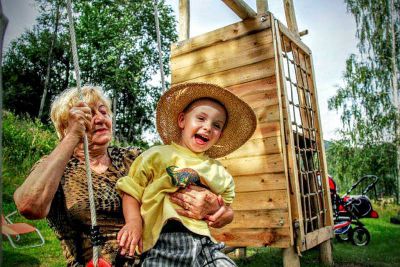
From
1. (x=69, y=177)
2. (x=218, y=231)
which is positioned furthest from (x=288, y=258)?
(x=69, y=177)

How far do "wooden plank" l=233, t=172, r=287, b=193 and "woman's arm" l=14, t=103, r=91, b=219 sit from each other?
291 cm

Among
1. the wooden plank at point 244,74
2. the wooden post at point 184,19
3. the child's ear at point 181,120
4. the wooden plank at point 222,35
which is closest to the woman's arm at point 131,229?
the child's ear at point 181,120

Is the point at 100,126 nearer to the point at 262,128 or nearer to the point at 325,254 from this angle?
the point at 262,128

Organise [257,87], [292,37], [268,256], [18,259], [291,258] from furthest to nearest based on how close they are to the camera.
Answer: [268,256] → [18,259] → [292,37] → [257,87] → [291,258]

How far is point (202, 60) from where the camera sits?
507 cm

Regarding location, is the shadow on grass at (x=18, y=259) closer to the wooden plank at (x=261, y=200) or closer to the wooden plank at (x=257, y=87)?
the wooden plank at (x=261, y=200)

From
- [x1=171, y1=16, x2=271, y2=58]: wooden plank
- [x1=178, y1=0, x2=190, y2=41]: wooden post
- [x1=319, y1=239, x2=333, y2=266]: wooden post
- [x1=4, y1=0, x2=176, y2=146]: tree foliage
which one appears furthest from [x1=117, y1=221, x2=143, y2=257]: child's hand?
[x1=4, y1=0, x2=176, y2=146]: tree foliage

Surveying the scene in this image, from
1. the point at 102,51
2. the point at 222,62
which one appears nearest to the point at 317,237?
the point at 222,62

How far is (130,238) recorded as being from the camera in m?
1.61

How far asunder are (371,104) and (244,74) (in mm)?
14880

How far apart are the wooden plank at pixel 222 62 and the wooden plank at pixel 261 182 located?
4.72 ft

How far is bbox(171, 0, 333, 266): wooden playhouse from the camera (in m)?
4.14

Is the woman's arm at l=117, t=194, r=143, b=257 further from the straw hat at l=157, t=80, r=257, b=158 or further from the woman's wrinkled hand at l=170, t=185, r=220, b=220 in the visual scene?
the straw hat at l=157, t=80, r=257, b=158

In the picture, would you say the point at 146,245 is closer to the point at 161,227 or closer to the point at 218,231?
the point at 161,227
